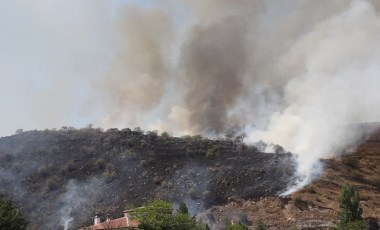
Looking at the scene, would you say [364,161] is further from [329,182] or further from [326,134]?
[329,182]

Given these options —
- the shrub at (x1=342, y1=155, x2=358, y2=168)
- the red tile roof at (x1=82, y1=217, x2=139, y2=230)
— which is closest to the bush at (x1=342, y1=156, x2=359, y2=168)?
the shrub at (x1=342, y1=155, x2=358, y2=168)

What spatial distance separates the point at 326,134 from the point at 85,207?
40.0 metres

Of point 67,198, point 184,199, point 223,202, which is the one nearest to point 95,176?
point 67,198

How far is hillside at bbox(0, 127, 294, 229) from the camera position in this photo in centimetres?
6812

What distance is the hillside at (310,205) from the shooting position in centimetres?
5800

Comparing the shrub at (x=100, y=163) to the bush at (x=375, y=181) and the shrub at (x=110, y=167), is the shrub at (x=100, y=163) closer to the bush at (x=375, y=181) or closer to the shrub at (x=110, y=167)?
the shrub at (x=110, y=167)

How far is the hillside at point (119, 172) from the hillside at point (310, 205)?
329 cm

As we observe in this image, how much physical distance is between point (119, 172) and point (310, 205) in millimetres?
31878

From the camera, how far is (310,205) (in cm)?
6144

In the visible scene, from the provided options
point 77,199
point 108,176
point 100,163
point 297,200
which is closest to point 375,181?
point 297,200

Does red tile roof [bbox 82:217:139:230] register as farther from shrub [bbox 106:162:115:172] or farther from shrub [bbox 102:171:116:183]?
shrub [bbox 106:162:115:172]

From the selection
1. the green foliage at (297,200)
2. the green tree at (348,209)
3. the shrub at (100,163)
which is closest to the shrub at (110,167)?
the shrub at (100,163)

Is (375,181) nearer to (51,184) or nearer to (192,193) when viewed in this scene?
(192,193)

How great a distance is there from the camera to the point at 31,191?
244 feet
